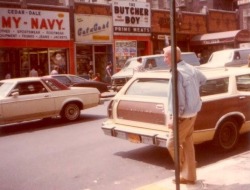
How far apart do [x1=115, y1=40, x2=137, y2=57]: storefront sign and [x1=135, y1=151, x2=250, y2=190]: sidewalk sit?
21.4m

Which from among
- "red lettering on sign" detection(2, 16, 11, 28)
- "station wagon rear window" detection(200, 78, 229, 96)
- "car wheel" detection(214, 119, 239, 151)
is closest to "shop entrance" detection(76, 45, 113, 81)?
"red lettering on sign" detection(2, 16, 11, 28)

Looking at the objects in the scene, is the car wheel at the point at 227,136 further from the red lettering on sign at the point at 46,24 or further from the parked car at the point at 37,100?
the red lettering on sign at the point at 46,24

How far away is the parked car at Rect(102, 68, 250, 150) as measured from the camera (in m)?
7.21

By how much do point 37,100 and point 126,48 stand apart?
16850 millimetres

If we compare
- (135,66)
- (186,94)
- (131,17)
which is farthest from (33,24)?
(186,94)

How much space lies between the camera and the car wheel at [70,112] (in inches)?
493

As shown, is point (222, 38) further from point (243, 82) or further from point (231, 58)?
point (243, 82)

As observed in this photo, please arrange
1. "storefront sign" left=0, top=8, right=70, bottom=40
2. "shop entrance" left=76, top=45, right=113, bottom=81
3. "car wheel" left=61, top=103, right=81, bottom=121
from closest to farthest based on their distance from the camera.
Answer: "car wheel" left=61, top=103, right=81, bottom=121 → "storefront sign" left=0, top=8, right=70, bottom=40 → "shop entrance" left=76, top=45, right=113, bottom=81

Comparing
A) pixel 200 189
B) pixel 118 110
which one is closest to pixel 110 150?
pixel 118 110

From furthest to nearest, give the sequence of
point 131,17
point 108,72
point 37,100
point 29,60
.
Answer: point 131,17 → point 108,72 → point 29,60 → point 37,100

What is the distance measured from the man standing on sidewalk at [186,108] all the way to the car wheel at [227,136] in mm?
2047

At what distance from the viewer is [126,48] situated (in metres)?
28.1

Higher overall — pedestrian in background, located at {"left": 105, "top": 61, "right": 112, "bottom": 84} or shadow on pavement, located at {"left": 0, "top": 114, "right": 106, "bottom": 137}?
pedestrian in background, located at {"left": 105, "top": 61, "right": 112, "bottom": 84}

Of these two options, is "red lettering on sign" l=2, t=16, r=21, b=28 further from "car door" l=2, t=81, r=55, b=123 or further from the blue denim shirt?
the blue denim shirt
